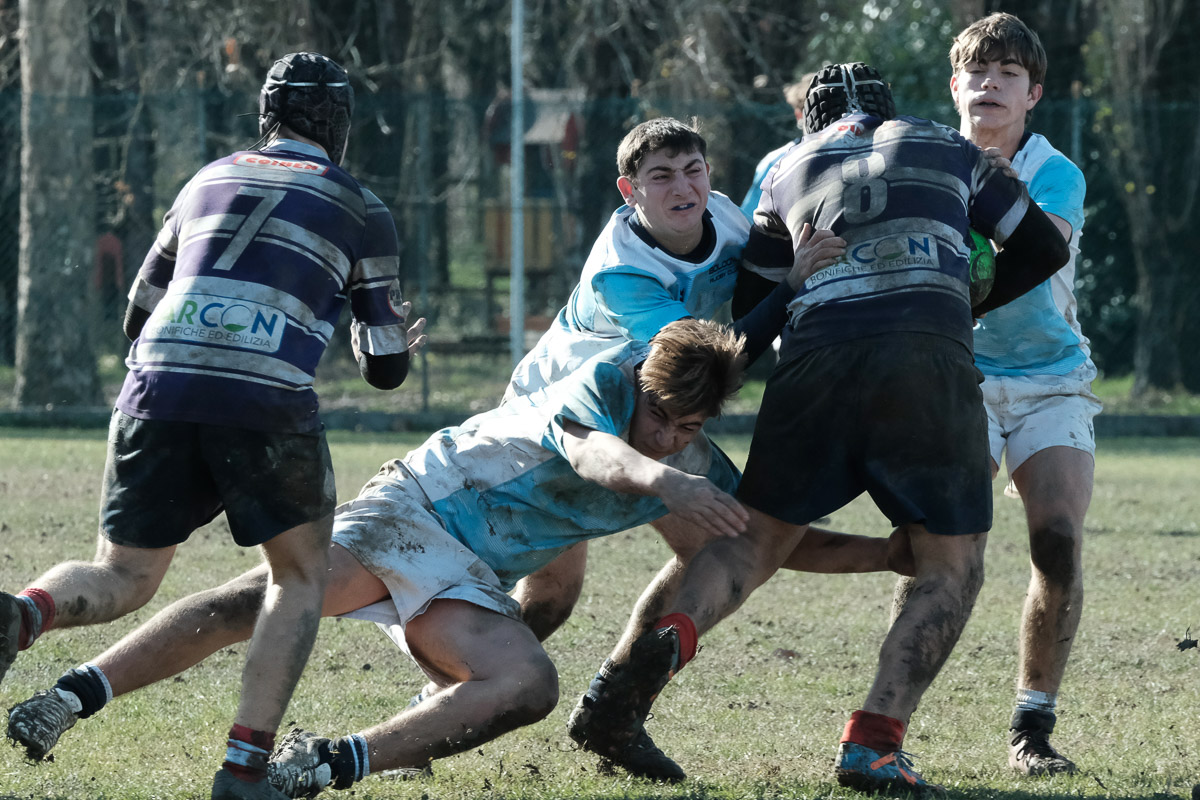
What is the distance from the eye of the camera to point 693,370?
3986 millimetres

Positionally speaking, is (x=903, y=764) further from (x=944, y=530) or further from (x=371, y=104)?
(x=371, y=104)

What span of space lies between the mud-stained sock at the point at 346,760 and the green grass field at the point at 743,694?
0.88 feet

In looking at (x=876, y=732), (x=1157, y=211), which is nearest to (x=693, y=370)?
(x=876, y=732)

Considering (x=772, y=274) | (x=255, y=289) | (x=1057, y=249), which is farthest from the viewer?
(x=772, y=274)

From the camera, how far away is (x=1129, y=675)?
556cm

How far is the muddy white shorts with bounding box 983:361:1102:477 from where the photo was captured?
489 cm

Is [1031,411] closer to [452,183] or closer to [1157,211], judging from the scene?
[452,183]

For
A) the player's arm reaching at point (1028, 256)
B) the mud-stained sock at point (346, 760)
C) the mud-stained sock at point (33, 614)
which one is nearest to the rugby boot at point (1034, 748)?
the player's arm reaching at point (1028, 256)

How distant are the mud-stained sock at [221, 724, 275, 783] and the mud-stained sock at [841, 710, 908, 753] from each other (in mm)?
1497

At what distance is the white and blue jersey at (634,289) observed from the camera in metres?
4.50

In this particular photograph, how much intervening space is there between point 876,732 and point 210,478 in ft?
6.08

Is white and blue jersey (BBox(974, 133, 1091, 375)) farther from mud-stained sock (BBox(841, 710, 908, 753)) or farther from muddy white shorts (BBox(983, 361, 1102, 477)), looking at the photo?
mud-stained sock (BBox(841, 710, 908, 753))

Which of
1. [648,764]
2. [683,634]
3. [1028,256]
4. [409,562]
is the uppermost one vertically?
[1028,256]

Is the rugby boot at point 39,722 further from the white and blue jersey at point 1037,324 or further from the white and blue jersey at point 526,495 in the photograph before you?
the white and blue jersey at point 1037,324
